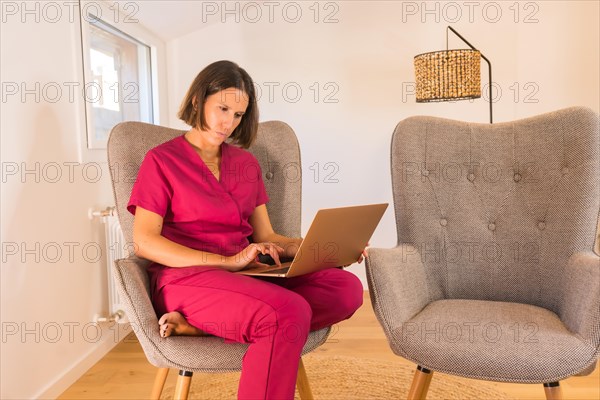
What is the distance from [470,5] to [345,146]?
1033mm

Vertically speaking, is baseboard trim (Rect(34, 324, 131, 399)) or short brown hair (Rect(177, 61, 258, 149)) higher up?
short brown hair (Rect(177, 61, 258, 149))

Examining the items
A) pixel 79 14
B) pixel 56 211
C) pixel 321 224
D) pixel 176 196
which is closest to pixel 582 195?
pixel 321 224

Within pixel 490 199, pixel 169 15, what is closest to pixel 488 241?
pixel 490 199

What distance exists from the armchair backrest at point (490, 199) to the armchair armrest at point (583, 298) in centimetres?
13

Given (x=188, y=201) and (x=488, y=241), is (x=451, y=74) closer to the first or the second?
(x=488, y=241)

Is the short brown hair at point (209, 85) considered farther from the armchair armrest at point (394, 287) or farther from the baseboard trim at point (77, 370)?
the baseboard trim at point (77, 370)

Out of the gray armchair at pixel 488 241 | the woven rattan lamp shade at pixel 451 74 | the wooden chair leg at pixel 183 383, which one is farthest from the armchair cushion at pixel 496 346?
the woven rattan lamp shade at pixel 451 74

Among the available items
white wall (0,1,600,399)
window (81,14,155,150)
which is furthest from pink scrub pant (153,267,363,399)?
white wall (0,1,600,399)

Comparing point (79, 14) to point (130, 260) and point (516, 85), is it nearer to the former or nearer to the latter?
point (130, 260)

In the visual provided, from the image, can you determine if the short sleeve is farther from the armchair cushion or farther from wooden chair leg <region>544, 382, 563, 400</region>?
wooden chair leg <region>544, 382, 563, 400</region>

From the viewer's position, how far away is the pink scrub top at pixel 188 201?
1468 millimetres

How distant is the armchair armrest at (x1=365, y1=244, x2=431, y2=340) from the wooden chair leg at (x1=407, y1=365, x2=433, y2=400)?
14 centimetres

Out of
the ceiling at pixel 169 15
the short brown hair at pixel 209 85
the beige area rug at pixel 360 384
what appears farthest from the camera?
the ceiling at pixel 169 15

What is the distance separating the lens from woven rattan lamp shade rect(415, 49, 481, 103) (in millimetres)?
2689
